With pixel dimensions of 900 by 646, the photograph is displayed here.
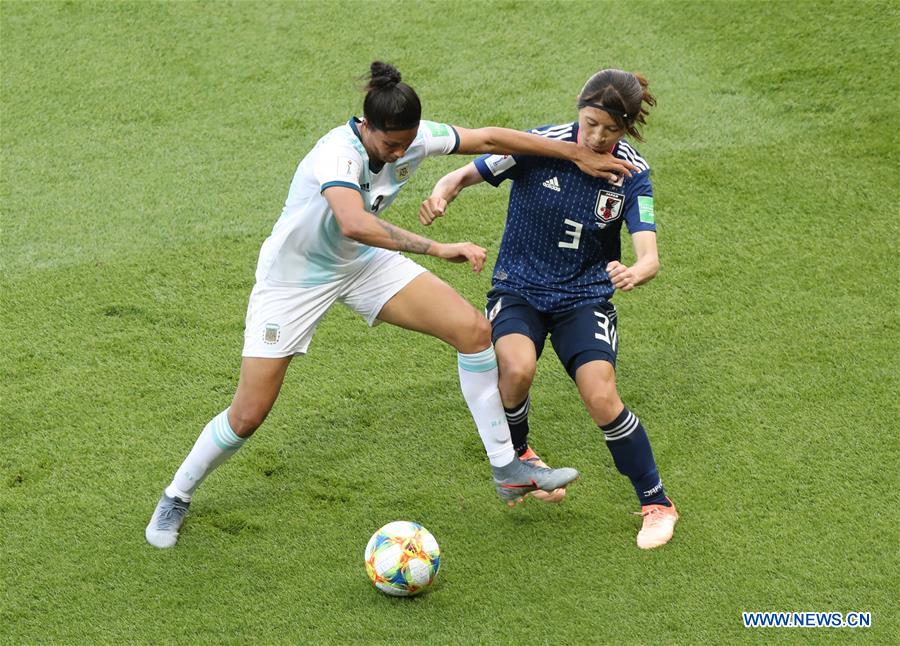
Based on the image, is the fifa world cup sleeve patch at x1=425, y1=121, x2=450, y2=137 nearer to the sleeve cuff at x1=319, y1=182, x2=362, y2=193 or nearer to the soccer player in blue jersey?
the soccer player in blue jersey

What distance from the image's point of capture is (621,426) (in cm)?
Result: 447

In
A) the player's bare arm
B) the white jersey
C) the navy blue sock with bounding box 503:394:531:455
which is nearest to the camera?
the player's bare arm

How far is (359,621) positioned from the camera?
425 cm

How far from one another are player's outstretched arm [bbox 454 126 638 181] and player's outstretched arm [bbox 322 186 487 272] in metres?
0.59

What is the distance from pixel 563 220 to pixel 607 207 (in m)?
0.18

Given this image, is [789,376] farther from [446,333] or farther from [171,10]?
[171,10]

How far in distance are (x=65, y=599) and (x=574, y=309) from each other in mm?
2225

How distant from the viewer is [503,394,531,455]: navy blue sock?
483 cm

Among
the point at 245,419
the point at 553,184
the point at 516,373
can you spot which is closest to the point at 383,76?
the point at 553,184

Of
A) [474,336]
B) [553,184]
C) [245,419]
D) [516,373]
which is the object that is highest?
[553,184]

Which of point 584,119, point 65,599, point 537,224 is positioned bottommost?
point 65,599

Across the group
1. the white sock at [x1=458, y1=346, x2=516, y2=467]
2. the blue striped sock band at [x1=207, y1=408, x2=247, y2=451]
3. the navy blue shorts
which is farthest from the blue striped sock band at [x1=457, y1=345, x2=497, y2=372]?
the blue striped sock band at [x1=207, y1=408, x2=247, y2=451]

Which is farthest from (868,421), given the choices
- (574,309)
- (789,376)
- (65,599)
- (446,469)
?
(65,599)

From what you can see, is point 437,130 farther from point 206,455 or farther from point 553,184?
point 206,455
